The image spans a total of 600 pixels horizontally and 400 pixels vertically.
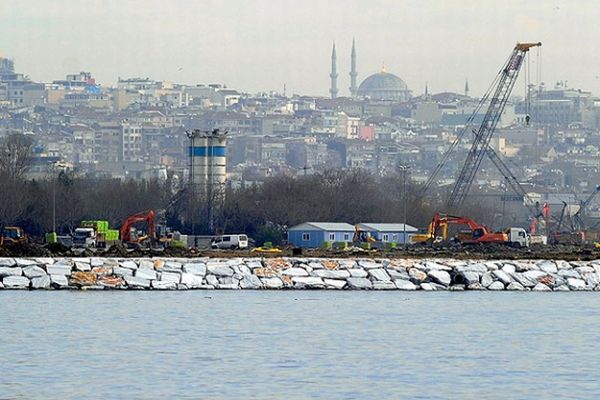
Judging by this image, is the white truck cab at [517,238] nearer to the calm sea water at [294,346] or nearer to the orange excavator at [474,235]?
the orange excavator at [474,235]

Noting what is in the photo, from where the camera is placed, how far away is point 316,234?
67.2 m

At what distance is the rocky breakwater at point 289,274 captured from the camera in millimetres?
32156

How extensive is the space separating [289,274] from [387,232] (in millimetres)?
37801

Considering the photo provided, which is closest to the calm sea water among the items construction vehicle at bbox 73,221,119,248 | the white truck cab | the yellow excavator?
construction vehicle at bbox 73,221,119,248

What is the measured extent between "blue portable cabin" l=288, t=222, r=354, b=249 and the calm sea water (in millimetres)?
34169

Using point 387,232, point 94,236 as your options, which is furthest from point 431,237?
point 94,236

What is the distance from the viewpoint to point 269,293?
32.0 m

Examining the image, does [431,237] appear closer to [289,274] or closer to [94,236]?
[94,236]

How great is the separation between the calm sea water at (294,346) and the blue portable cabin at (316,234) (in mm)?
34169

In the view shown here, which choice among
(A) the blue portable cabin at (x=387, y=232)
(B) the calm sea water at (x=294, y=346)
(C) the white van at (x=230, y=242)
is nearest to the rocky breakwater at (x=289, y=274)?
(B) the calm sea water at (x=294, y=346)

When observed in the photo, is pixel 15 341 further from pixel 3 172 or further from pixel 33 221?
pixel 3 172

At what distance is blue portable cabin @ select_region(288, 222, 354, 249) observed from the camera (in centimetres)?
6644

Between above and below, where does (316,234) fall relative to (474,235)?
below

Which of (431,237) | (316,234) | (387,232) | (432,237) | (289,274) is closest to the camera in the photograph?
(289,274)
